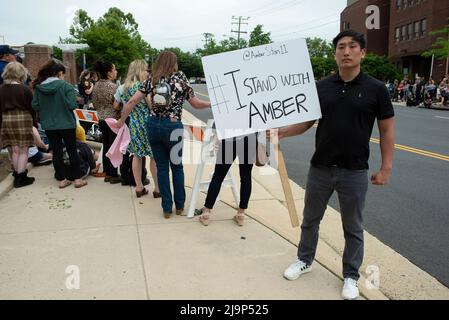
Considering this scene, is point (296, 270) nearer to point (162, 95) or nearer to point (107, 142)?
point (162, 95)

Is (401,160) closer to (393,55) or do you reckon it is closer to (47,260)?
(47,260)

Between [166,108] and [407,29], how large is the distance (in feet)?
161

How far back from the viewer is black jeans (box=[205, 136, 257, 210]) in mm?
4406

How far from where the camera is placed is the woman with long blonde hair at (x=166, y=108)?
4.56 meters

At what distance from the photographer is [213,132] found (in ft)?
15.7

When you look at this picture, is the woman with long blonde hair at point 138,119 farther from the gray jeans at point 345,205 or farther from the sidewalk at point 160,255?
the gray jeans at point 345,205

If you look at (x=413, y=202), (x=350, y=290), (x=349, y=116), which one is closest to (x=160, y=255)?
(x=350, y=290)

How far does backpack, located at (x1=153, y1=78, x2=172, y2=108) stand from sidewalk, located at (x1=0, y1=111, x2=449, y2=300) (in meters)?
1.33

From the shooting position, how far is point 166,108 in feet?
15.1

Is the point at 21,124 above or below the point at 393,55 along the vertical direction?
below

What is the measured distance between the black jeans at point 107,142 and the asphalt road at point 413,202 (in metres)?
3.03

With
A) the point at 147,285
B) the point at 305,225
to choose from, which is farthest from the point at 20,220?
the point at 305,225

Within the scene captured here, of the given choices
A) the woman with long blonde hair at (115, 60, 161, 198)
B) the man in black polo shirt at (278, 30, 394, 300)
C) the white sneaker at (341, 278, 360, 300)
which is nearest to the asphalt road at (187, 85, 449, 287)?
the white sneaker at (341, 278, 360, 300)
